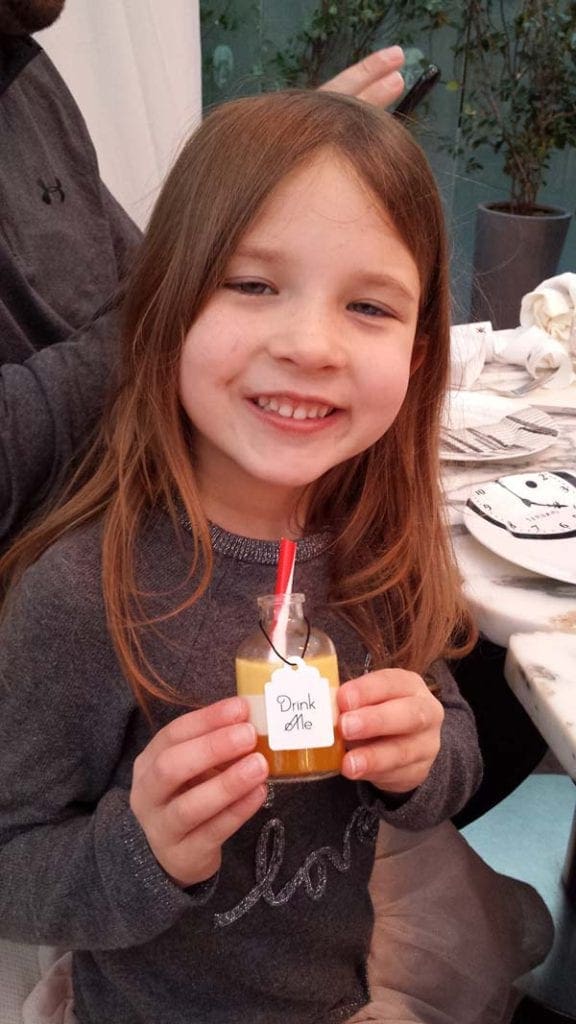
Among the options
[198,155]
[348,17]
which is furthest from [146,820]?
[348,17]

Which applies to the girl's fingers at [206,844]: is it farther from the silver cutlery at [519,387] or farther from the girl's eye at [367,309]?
the silver cutlery at [519,387]

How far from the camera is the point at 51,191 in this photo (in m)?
1.13

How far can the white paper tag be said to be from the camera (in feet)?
1.96

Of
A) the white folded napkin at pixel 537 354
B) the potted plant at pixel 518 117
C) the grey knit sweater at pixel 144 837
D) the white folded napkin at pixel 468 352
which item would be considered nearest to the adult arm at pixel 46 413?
the grey knit sweater at pixel 144 837

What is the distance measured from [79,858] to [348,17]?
10.3 ft

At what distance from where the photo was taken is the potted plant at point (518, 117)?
3.30m

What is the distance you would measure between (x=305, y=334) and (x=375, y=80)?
47 cm

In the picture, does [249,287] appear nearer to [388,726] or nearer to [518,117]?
[388,726]

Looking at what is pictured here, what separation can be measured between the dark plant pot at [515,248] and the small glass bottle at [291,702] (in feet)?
9.45

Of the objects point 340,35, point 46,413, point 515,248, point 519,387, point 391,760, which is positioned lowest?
point 515,248

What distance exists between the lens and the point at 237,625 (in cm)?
A: 82

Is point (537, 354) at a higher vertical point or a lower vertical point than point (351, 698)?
lower

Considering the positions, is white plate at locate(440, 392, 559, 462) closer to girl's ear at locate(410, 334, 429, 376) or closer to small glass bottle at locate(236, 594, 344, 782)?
girl's ear at locate(410, 334, 429, 376)

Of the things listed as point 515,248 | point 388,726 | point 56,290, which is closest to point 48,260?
point 56,290
